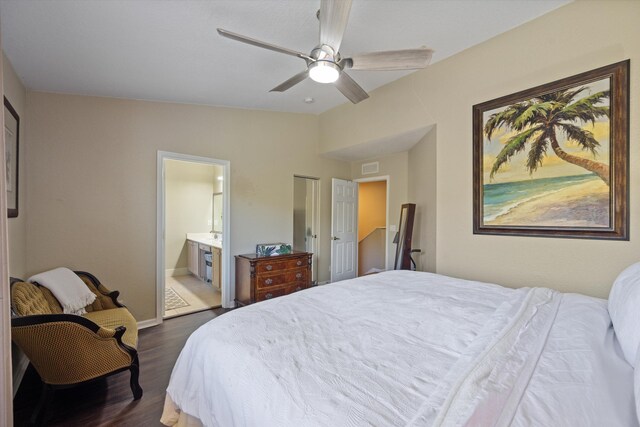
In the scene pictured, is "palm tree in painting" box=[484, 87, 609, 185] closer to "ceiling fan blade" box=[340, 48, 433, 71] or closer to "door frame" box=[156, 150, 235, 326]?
"ceiling fan blade" box=[340, 48, 433, 71]

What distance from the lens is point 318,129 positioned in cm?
474

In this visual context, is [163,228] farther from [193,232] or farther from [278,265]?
[193,232]

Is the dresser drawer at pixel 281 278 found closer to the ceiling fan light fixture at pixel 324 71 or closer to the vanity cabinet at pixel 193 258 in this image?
the vanity cabinet at pixel 193 258

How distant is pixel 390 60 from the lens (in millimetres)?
1959

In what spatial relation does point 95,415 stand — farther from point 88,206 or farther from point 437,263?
point 437,263

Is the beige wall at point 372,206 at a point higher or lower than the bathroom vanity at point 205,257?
higher

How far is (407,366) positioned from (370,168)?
4.26m

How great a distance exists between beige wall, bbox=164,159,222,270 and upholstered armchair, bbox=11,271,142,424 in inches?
142

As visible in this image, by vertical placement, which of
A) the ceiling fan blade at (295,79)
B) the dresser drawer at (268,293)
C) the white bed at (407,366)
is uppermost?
the ceiling fan blade at (295,79)

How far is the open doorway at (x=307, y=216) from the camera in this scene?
488 cm

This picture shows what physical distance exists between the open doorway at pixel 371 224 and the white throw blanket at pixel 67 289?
447cm

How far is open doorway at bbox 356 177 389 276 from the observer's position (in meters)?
5.80

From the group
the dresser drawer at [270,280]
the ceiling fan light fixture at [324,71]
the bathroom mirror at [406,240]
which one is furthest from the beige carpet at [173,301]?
the ceiling fan light fixture at [324,71]

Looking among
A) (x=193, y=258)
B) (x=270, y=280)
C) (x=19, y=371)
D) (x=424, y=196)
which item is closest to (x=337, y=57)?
(x=424, y=196)
